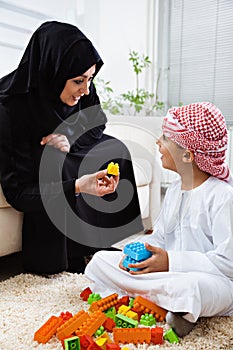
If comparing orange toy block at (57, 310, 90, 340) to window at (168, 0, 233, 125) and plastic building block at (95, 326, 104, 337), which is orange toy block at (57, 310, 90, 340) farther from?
window at (168, 0, 233, 125)

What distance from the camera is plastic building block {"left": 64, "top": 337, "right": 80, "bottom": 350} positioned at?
959 mm

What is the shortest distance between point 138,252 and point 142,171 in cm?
88

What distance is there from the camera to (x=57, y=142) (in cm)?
160

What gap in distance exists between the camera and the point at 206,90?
2.89m

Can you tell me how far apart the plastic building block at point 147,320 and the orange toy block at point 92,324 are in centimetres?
10

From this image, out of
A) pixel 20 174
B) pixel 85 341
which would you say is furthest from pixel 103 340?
pixel 20 174

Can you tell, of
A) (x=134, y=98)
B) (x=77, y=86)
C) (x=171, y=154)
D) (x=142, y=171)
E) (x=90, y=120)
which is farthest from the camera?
(x=134, y=98)

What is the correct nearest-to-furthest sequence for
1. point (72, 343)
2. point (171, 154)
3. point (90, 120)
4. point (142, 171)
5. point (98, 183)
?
point (72, 343)
point (171, 154)
point (98, 183)
point (90, 120)
point (142, 171)

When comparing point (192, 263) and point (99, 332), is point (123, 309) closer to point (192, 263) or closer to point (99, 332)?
point (99, 332)

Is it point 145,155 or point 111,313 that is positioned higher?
point 145,155

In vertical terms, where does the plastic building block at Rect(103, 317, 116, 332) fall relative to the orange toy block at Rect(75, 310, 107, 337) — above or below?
below

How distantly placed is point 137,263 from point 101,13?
2322 millimetres

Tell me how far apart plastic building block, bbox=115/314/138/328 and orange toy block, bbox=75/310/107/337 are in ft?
0.12

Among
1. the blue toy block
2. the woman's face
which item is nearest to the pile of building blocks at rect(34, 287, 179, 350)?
the blue toy block
